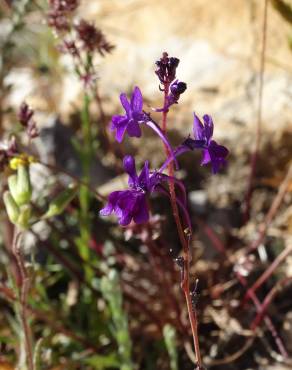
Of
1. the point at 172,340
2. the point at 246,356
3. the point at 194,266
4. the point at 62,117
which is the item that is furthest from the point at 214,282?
the point at 62,117

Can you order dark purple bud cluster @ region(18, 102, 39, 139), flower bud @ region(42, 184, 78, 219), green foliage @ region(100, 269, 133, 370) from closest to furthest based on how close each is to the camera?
flower bud @ region(42, 184, 78, 219), dark purple bud cluster @ region(18, 102, 39, 139), green foliage @ region(100, 269, 133, 370)

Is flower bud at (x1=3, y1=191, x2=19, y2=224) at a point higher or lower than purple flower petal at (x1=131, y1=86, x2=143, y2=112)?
lower

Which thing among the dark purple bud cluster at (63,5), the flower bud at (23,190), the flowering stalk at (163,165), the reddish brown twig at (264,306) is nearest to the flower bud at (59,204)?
the flower bud at (23,190)

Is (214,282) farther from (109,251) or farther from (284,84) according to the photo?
(284,84)

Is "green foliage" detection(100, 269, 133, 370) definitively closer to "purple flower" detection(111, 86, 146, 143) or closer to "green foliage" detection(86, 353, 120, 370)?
"green foliage" detection(86, 353, 120, 370)

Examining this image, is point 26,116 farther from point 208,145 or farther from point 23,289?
point 208,145

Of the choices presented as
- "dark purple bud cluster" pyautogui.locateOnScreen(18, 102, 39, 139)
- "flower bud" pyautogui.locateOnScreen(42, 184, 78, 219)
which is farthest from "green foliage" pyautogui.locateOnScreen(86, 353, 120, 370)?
"dark purple bud cluster" pyautogui.locateOnScreen(18, 102, 39, 139)

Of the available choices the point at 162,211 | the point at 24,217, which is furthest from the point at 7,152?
the point at 162,211

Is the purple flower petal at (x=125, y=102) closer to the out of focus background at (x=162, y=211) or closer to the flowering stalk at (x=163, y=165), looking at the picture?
the flowering stalk at (x=163, y=165)

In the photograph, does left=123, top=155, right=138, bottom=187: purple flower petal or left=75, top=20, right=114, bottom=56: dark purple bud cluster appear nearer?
left=123, top=155, right=138, bottom=187: purple flower petal
